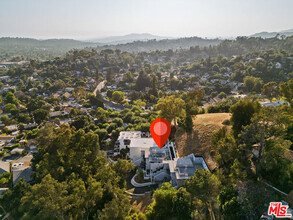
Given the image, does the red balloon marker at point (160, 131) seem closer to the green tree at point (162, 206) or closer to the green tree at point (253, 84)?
the green tree at point (162, 206)

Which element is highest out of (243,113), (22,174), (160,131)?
(243,113)

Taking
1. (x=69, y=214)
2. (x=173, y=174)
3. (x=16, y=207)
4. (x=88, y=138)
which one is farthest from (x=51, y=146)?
(x=173, y=174)

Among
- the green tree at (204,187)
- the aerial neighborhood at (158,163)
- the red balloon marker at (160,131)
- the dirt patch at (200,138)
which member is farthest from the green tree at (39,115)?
the green tree at (204,187)

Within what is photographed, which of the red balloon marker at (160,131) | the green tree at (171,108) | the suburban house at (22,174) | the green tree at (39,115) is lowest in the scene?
the suburban house at (22,174)

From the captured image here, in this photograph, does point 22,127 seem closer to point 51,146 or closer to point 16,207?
point 51,146

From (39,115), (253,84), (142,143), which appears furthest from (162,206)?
(253,84)

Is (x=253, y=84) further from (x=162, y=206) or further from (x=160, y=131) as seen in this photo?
(x=162, y=206)

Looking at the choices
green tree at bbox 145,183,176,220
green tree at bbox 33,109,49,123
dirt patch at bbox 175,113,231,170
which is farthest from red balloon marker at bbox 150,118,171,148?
green tree at bbox 33,109,49,123
